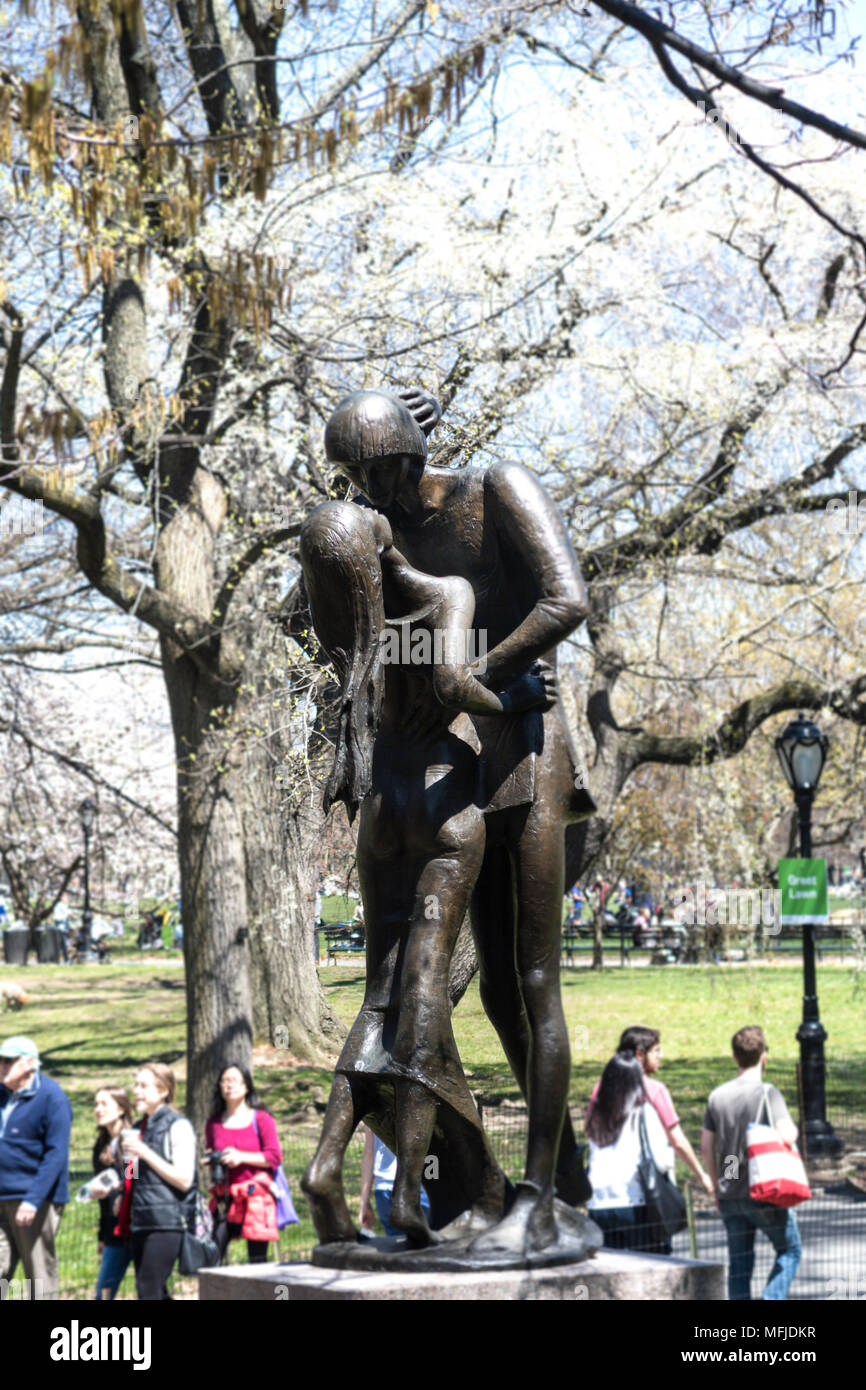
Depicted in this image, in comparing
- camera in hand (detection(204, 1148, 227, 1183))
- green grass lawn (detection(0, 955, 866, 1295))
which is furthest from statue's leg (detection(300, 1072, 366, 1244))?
camera in hand (detection(204, 1148, 227, 1183))

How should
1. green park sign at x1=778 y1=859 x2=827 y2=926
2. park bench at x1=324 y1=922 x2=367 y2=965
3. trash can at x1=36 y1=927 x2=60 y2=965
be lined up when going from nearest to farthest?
1. park bench at x1=324 y1=922 x2=367 y2=965
2. green park sign at x1=778 y1=859 x2=827 y2=926
3. trash can at x1=36 y1=927 x2=60 y2=965

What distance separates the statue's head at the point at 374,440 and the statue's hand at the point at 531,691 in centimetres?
70

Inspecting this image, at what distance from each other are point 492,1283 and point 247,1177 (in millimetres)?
4516

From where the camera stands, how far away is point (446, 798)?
4965mm

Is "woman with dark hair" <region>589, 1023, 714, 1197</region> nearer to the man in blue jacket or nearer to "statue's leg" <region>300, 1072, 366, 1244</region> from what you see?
the man in blue jacket

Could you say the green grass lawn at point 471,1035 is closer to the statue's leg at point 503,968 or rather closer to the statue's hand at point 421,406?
the statue's leg at point 503,968

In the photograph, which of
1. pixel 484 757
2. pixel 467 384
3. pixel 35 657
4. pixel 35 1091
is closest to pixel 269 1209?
pixel 35 1091

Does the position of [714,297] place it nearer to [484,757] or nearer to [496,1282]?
[484,757]

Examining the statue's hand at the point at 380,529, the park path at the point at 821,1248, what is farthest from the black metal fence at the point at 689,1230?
the statue's hand at the point at 380,529

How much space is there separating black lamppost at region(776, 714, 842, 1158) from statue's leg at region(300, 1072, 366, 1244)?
36.1 feet

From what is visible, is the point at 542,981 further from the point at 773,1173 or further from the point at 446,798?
the point at 773,1173

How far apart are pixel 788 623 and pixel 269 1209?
1322 cm

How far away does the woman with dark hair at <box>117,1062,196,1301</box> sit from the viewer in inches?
332

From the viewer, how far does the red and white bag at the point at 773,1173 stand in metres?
8.09
